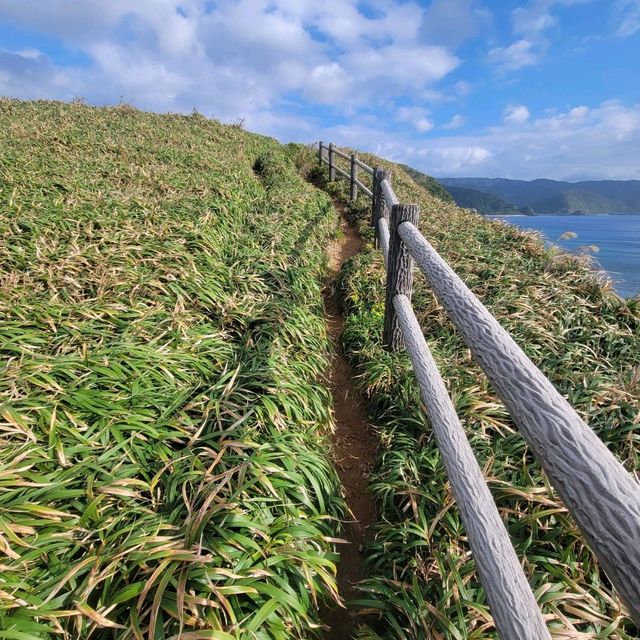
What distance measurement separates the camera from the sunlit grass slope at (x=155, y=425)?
1524 mm

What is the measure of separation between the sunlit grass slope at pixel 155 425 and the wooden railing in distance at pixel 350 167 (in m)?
4.46

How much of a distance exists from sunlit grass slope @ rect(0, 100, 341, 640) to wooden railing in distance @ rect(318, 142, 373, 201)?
4455mm

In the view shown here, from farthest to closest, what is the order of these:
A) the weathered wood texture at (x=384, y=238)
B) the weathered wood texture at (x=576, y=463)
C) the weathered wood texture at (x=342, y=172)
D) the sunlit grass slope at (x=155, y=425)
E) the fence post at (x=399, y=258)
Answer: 1. the weathered wood texture at (x=342, y=172)
2. the weathered wood texture at (x=384, y=238)
3. the fence post at (x=399, y=258)
4. the sunlit grass slope at (x=155, y=425)
5. the weathered wood texture at (x=576, y=463)

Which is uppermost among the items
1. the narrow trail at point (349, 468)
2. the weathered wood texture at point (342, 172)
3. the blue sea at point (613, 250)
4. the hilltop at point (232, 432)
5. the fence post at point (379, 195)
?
the weathered wood texture at point (342, 172)

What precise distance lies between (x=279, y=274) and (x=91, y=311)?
2.09 meters

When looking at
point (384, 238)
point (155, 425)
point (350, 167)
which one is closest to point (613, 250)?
point (384, 238)

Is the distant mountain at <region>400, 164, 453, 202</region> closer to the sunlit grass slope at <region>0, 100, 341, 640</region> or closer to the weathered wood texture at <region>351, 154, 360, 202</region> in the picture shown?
the weathered wood texture at <region>351, 154, 360, 202</region>

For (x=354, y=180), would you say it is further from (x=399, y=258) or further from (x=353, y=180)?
(x=399, y=258)

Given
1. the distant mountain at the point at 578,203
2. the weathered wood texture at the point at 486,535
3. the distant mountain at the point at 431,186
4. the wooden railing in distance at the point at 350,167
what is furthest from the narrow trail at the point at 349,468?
the distant mountain at the point at 578,203

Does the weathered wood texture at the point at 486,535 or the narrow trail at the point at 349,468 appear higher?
the weathered wood texture at the point at 486,535

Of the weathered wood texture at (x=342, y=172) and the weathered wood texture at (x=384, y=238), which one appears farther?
the weathered wood texture at (x=342, y=172)

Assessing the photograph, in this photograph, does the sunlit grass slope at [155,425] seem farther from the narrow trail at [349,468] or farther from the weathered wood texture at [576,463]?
the weathered wood texture at [576,463]

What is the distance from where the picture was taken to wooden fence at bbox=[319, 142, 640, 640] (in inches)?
27.5

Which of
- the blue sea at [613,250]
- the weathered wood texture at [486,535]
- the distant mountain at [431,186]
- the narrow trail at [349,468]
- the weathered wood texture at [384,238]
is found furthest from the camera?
the distant mountain at [431,186]
